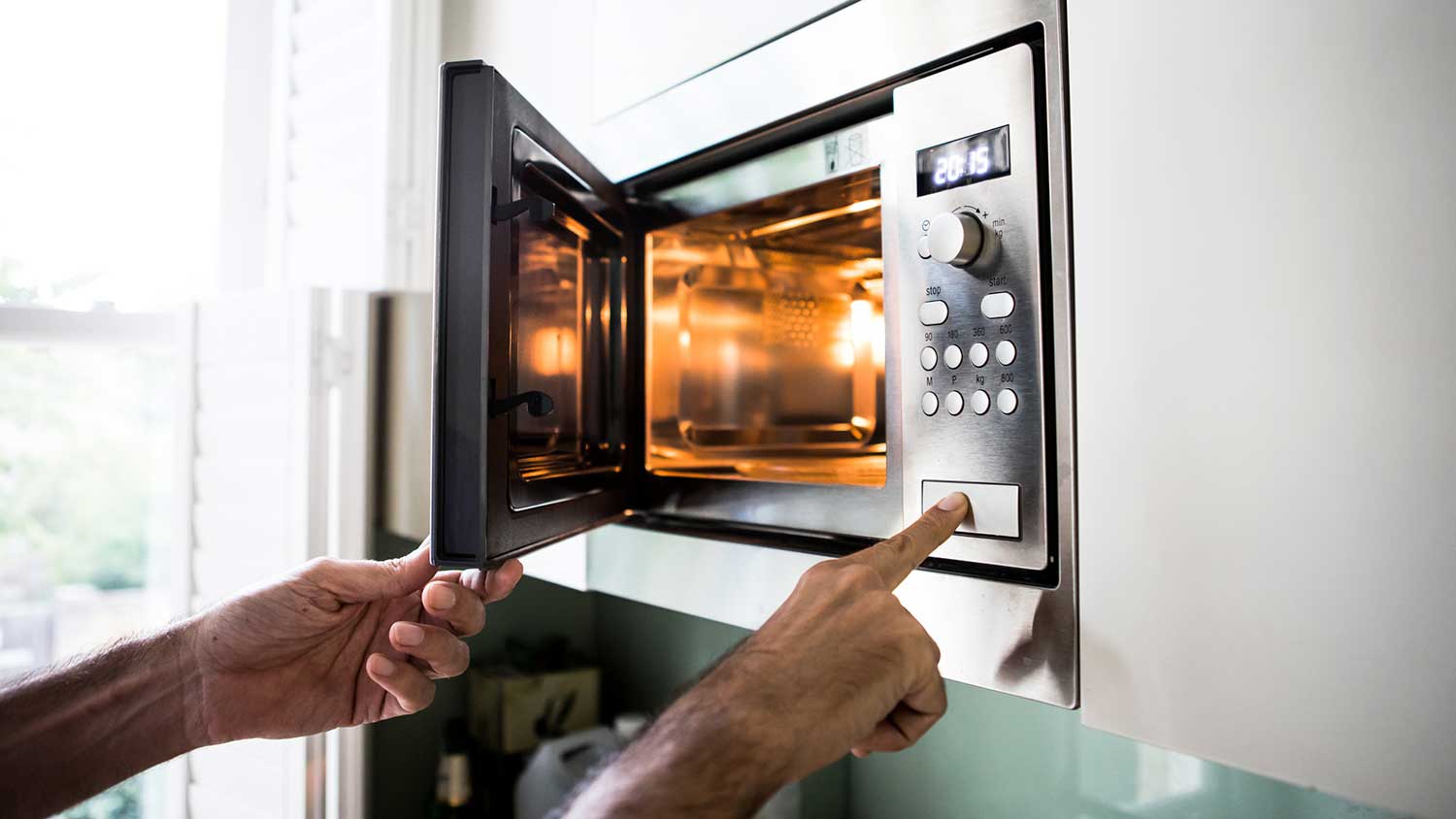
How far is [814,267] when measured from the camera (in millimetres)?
905

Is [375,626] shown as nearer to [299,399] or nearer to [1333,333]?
[299,399]

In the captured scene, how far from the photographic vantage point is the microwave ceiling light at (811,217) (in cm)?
74

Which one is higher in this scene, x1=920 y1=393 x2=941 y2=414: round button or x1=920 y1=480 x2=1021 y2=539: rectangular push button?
x1=920 y1=393 x2=941 y2=414: round button

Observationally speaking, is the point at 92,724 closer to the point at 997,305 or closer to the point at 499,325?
the point at 499,325

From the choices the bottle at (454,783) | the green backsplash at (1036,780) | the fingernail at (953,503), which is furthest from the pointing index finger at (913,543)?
the bottle at (454,783)

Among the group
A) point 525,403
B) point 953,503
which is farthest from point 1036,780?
point 525,403

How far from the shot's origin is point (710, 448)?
92cm

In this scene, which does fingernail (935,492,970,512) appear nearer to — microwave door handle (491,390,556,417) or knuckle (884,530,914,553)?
knuckle (884,530,914,553)

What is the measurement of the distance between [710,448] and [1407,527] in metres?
0.64

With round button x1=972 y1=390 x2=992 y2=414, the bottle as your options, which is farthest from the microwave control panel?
the bottle

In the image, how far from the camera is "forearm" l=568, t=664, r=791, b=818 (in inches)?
16.3

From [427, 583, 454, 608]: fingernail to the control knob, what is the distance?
1.52 feet

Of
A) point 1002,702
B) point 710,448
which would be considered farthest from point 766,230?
point 1002,702

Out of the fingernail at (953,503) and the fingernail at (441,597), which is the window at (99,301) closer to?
the fingernail at (441,597)
